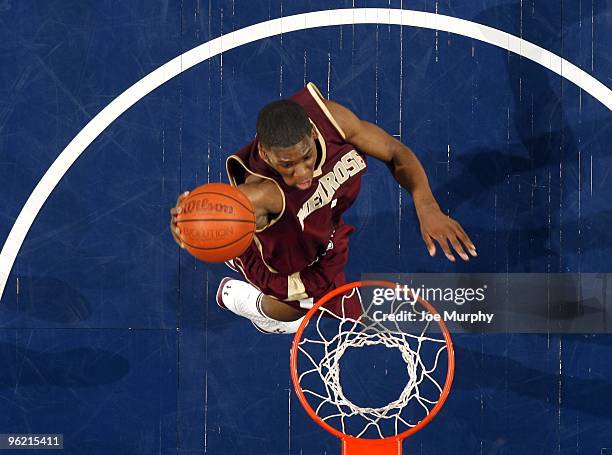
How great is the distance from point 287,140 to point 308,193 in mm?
485

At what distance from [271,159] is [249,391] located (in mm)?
1516

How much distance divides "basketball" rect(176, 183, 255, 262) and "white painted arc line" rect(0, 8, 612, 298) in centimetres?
135

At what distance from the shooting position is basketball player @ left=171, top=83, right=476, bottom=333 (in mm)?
3018

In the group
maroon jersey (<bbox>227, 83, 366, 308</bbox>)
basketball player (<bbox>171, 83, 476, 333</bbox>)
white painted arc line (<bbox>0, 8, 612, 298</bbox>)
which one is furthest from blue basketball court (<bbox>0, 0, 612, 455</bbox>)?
maroon jersey (<bbox>227, 83, 366, 308</bbox>)

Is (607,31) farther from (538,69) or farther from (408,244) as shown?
(408,244)

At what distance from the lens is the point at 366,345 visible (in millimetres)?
4074

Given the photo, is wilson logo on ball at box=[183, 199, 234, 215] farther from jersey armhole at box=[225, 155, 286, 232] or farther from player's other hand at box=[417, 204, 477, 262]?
player's other hand at box=[417, 204, 477, 262]

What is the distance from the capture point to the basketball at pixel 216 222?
9.61 feet

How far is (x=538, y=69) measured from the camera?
4145mm

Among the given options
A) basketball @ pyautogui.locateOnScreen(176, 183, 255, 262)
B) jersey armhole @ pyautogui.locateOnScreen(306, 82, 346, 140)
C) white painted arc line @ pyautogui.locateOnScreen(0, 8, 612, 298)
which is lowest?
basketball @ pyautogui.locateOnScreen(176, 183, 255, 262)

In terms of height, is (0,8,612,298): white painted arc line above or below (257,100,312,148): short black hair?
above

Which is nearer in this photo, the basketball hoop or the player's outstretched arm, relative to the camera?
the player's outstretched arm

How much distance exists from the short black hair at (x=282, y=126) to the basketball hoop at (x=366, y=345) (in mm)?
1167

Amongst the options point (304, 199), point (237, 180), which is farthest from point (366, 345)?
point (237, 180)
